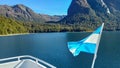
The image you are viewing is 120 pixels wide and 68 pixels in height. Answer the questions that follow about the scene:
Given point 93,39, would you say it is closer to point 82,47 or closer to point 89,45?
point 89,45

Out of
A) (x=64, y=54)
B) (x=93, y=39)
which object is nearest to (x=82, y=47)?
(x=93, y=39)

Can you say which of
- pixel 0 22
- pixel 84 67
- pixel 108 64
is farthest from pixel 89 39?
pixel 0 22

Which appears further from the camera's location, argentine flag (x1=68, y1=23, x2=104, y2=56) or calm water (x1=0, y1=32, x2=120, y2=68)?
calm water (x1=0, y1=32, x2=120, y2=68)

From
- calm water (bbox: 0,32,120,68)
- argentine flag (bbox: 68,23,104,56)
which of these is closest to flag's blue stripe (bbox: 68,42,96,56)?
argentine flag (bbox: 68,23,104,56)

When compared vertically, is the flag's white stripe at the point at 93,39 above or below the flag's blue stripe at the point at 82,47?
above

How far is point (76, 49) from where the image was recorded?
10.2 m

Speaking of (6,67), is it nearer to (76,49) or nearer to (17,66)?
(17,66)

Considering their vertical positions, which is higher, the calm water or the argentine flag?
the argentine flag

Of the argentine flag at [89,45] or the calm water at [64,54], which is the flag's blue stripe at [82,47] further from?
the calm water at [64,54]

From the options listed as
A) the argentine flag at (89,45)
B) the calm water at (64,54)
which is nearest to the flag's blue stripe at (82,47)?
the argentine flag at (89,45)

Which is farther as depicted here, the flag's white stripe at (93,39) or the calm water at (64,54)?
the calm water at (64,54)

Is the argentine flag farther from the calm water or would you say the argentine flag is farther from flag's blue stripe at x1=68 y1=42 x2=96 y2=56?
the calm water

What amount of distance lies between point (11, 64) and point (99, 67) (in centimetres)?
3307

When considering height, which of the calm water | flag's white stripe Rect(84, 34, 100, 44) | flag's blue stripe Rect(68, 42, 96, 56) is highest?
flag's white stripe Rect(84, 34, 100, 44)
